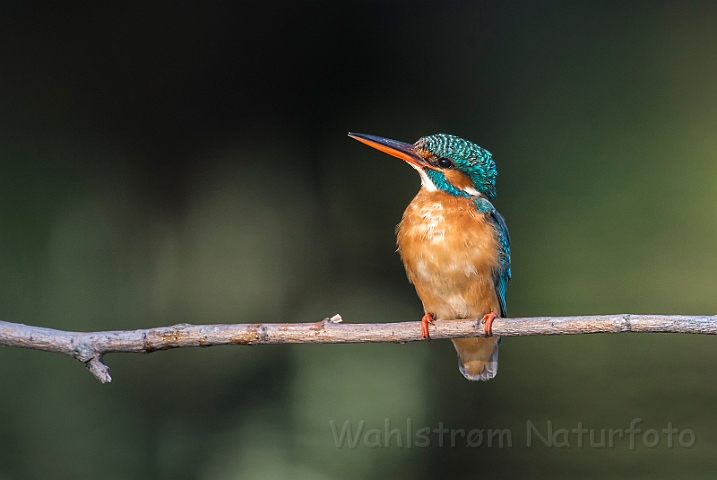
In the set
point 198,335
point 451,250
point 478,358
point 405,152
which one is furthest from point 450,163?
point 198,335

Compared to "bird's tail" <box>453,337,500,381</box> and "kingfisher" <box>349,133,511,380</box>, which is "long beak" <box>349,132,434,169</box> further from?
"bird's tail" <box>453,337,500,381</box>

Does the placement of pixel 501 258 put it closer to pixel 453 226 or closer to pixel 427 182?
pixel 453 226

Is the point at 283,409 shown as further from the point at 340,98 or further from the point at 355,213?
the point at 340,98

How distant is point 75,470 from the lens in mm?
3307

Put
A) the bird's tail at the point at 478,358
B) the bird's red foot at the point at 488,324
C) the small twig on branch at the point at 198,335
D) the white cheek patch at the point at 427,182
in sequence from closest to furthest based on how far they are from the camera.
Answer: the small twig on branch at the point at 198,335
the bird's red foot at the point at 488,324
the white cheek patch at the point at 427,182
the bird's tail at the point at 478,358

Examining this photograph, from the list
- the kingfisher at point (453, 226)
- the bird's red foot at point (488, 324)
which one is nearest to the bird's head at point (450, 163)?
the kingfisher at point (453, 226)

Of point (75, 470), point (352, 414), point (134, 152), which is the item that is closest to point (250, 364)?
point (352, 414)

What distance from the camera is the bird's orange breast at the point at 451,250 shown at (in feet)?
7.41

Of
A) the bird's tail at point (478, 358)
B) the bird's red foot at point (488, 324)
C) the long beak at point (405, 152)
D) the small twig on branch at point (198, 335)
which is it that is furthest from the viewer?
the bird's tail at point (478, 358)

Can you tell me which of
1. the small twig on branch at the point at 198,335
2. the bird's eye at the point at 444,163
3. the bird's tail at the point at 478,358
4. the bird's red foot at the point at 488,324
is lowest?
the bird's tail at the point at 478,358

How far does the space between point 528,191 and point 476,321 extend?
1.50m

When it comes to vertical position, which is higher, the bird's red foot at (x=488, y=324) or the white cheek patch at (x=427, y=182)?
the white cheek patch at (x=427, y=182)

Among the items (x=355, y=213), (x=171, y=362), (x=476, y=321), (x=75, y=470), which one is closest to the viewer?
(x=476, y=321)

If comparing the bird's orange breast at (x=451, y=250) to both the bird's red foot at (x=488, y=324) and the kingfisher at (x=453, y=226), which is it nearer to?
the kingfisher at (x=453, y=226)
